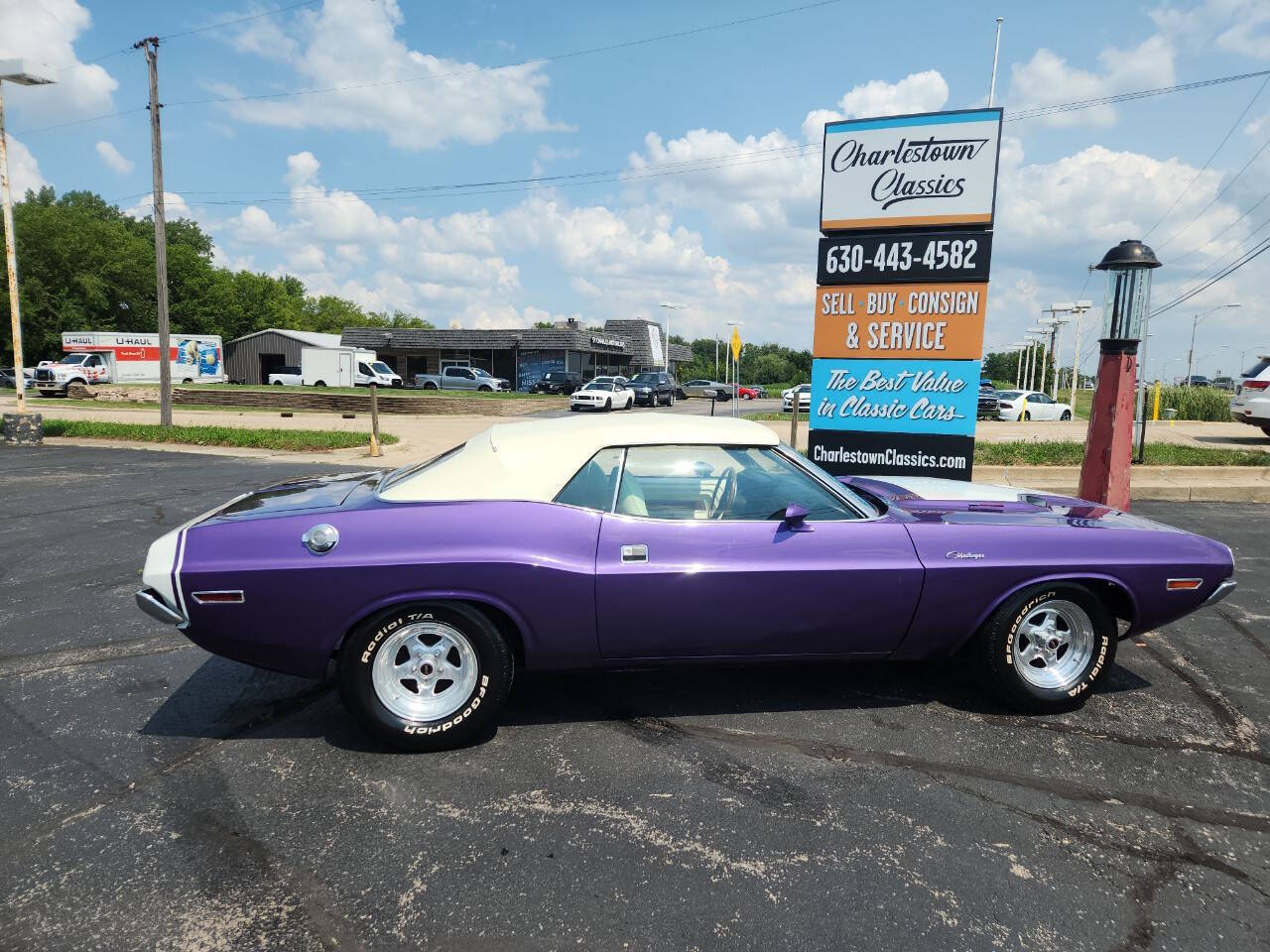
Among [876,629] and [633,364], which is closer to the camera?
[876,629]

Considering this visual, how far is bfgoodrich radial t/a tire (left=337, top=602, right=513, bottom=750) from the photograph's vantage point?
3.33m

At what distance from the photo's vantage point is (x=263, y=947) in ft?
7.47

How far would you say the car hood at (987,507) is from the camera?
3.87 metres

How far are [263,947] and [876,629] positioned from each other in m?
2.60

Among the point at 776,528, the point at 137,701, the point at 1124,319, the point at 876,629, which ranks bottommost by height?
the point at 137,701

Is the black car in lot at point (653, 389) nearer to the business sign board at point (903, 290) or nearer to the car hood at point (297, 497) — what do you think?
the business sign board at point (903, 290)

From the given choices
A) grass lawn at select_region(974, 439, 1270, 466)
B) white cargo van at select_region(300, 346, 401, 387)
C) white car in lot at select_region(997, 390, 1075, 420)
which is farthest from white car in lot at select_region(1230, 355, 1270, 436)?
white cargo van at select_region(300, 346, 401, 387)

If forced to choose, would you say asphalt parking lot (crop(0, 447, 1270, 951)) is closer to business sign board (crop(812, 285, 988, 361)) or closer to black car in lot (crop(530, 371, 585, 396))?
business sign board (crop(812, 285, 988, 361))

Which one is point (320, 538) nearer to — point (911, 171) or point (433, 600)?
point (433, 600)

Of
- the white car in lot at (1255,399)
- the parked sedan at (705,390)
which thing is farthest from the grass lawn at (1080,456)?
the parked sedan at (705,390)

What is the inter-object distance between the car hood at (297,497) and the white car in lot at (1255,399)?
720 inches

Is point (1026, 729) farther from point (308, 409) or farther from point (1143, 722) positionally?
point (308, 409)

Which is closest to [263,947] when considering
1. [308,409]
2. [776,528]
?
[776,528]

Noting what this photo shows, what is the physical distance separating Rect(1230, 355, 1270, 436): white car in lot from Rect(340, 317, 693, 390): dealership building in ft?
126
